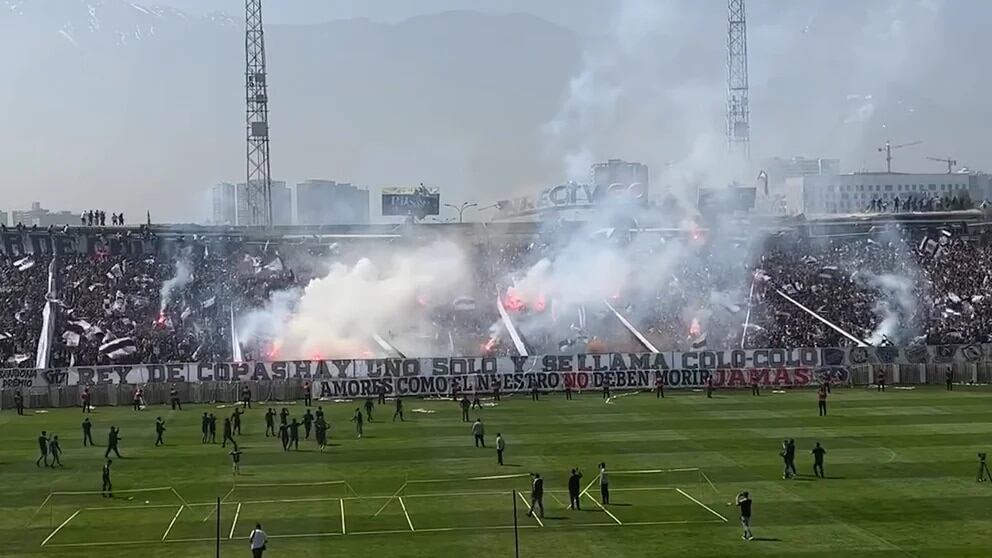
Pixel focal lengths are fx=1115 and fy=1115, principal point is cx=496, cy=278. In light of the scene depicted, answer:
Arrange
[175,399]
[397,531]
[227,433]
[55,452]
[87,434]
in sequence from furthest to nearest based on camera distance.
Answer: [175,399], [87,434], [227,433], [55,452], [397,531]

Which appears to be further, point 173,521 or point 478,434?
point 478,434

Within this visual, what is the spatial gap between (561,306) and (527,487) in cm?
4553

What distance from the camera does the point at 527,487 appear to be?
3428 cm

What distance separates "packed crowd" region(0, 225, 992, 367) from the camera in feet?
234

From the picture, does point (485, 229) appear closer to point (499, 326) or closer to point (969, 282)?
point (499, 326)

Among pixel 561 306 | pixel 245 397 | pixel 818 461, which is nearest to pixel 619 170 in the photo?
pixel 561 306

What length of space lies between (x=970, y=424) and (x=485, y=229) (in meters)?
51.4

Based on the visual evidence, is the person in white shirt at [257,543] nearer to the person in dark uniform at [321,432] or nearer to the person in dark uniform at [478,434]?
the person in dark uniform at [321,432]

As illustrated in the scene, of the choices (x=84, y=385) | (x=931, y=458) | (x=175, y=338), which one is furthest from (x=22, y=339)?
(x=931, y=458)

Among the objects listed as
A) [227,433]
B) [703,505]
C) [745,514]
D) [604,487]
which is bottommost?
[703,505]

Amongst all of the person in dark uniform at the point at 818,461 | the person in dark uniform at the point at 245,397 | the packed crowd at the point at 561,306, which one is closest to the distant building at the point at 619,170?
the packed crowd at the point at 561,306

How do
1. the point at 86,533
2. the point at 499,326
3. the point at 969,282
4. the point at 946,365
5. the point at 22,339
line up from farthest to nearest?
1. the point at 969,282
2. the point at 499,326
3. the point at 22,339
4. the point at 946,365
5. the point at 86,533

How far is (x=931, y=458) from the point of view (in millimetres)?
38531

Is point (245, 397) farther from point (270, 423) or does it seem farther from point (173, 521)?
point (173, 521)
